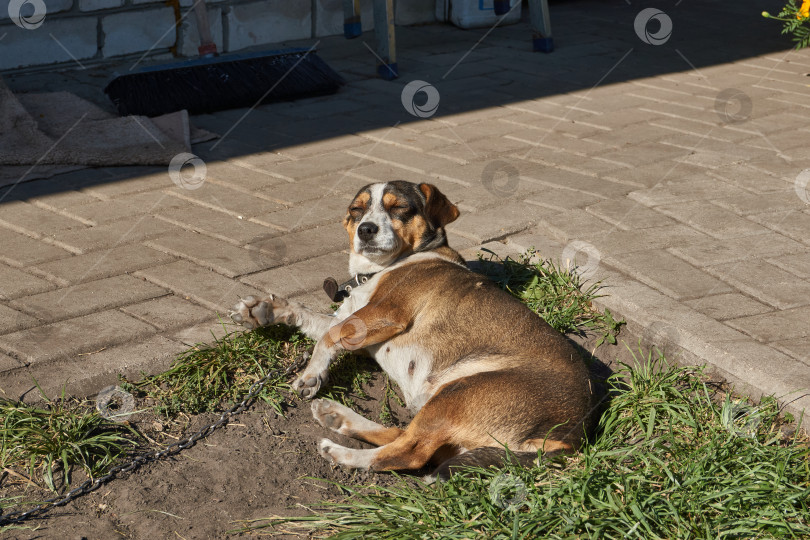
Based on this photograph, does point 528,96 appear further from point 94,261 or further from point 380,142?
point 94,261

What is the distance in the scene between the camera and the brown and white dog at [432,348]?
2.90 m

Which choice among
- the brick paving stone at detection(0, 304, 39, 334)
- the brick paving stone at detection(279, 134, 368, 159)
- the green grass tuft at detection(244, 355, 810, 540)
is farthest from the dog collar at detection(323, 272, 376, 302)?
the brick paving stone at detection(279, 134, 368, 159)

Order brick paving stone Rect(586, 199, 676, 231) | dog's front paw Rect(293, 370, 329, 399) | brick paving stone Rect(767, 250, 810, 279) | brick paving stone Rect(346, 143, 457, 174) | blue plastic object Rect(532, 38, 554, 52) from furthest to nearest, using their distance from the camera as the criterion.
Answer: blue plastic object Rect(532, 38, 554, 52)
brick paving stone Rect(346, 143, 457, 174)
brick paving stone Rect(586, 199, 676, 231)
brick paving stone Rect(767, 250, 810, 279)
dog's front paw Rect(293, 370, 329, 399)

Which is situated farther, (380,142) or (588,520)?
(380,142)

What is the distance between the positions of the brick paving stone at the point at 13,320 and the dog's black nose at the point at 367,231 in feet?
4.73

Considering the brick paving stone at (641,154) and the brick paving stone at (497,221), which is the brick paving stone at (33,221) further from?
the brick paving stone at (641,154)

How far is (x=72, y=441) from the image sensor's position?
2953mm

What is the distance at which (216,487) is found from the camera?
9.66ft

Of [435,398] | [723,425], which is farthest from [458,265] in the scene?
[723,425]

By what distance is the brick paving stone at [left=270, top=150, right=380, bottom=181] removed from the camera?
18.8 ft

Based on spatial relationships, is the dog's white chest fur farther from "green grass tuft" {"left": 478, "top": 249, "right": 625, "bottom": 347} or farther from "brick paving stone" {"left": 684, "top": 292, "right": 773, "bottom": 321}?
"brick paving stone" {"left": 684, "top": 292, "right": 773, "bottom": 321}

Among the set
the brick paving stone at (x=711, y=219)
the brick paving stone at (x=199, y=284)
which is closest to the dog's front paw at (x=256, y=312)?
the brick paving stone at (x=199, y=284)

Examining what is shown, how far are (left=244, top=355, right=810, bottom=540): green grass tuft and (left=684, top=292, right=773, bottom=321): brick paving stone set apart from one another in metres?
0.81

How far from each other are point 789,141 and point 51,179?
5.19 meters
